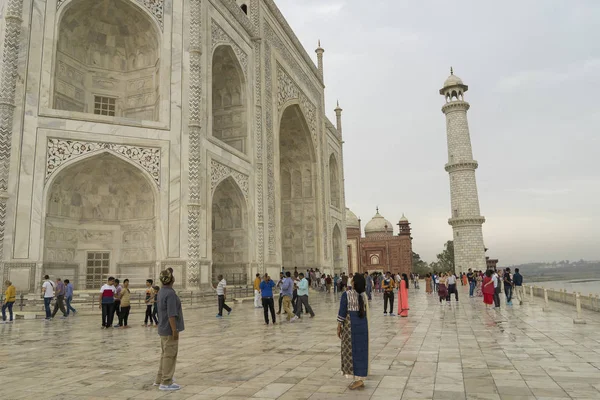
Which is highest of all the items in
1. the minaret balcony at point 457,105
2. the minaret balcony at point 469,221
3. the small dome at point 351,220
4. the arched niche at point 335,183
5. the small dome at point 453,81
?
the small dome at point 453,81

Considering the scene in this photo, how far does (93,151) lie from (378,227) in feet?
144

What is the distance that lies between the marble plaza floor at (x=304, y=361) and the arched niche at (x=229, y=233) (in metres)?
10.1

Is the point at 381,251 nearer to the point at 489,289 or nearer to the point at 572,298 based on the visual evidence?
the point at 572,298

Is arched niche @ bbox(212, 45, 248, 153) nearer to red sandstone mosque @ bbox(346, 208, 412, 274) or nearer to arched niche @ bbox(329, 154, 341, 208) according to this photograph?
arched niche @ bbox(329, 154, 341, 208)

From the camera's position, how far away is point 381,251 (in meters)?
50.0

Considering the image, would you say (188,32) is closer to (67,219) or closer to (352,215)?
(67,219)

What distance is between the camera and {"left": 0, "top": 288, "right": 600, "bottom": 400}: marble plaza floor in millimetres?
4488

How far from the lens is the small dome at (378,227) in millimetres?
54950

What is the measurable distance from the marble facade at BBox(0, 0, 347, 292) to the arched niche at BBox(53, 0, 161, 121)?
0.05 m

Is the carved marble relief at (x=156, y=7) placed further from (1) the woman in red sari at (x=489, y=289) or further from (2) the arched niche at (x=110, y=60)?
(1) the woman in red sari at (x=489, y=289)

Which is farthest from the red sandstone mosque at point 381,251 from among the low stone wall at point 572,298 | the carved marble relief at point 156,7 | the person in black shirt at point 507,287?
the carved marble relief at point 156,7

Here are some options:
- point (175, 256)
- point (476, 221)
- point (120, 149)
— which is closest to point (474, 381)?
point (175, 256)

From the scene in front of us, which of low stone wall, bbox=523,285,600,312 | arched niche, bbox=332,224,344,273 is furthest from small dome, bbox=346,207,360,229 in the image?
low stone wall, bbox=523,285,600,312

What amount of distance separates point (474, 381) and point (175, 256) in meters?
12.3
